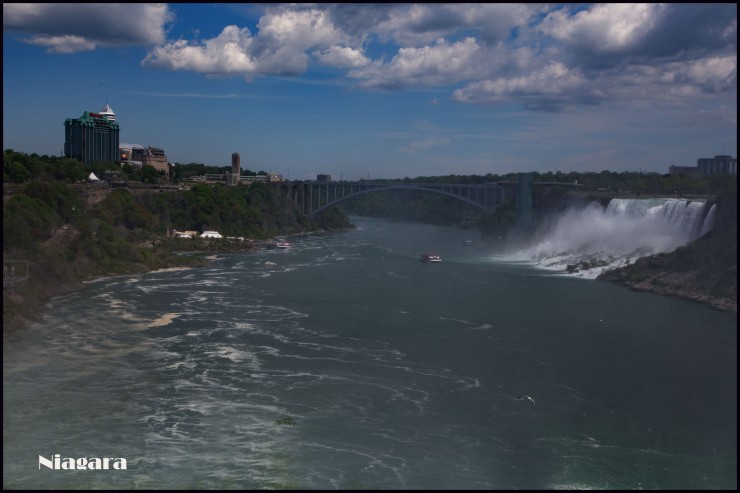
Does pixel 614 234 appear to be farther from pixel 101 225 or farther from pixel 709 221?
pixel 101 225

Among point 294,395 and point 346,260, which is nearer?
point 294,395

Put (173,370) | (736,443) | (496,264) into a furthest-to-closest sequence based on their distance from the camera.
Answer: (496,264) < (173,370) < (736,443)

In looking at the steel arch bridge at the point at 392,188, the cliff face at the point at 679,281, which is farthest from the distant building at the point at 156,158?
the cliff face at the point at 679,281

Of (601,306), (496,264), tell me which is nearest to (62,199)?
(496,264)

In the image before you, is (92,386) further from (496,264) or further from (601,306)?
(496,264)

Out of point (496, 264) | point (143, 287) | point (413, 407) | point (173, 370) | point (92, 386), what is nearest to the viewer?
point (413, 407)

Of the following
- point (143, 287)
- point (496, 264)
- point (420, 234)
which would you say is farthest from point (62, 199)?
point (420, 234)

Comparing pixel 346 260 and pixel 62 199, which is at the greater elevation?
pixel 62 199
